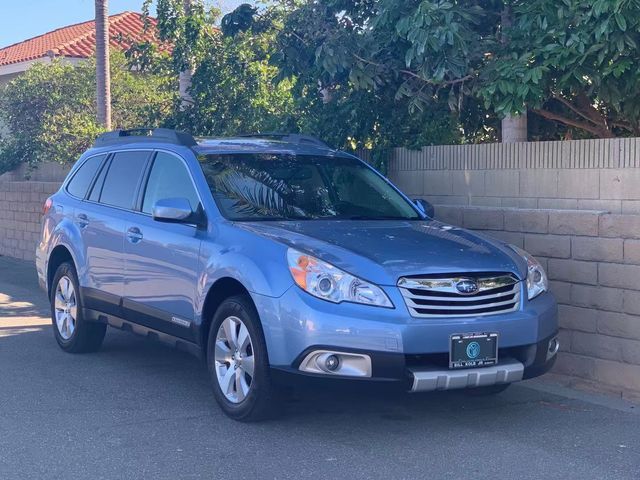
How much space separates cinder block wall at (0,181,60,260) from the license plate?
1129 centimetres

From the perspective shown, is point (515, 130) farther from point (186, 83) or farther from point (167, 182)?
point (186, 83)

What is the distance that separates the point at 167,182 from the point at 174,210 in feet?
2.75

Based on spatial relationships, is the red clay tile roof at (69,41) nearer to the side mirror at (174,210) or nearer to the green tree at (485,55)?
the green tree at (485,55)

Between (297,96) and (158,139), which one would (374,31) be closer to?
(297,96)

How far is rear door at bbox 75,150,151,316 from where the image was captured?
787 cm

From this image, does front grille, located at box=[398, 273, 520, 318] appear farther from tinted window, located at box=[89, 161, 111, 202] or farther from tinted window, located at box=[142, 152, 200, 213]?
tinted window, located at box=[89, 161, 111, 202]

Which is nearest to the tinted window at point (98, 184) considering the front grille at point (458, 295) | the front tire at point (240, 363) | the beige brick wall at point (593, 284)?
the front tire at point (240, 363)

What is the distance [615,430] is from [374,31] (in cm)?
499

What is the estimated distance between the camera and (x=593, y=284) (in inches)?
298

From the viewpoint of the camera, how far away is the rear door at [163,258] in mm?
6863

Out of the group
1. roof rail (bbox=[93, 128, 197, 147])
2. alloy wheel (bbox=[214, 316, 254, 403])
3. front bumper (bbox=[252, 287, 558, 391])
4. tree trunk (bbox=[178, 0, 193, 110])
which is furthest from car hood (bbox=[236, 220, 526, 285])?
tree trunk (bbox=[178, 0, 193, 110])

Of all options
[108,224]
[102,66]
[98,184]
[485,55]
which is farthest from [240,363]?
[102,66]

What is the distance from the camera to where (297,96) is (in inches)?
446

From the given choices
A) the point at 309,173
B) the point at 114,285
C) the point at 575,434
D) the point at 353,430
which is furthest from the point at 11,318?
the point at 575,434
